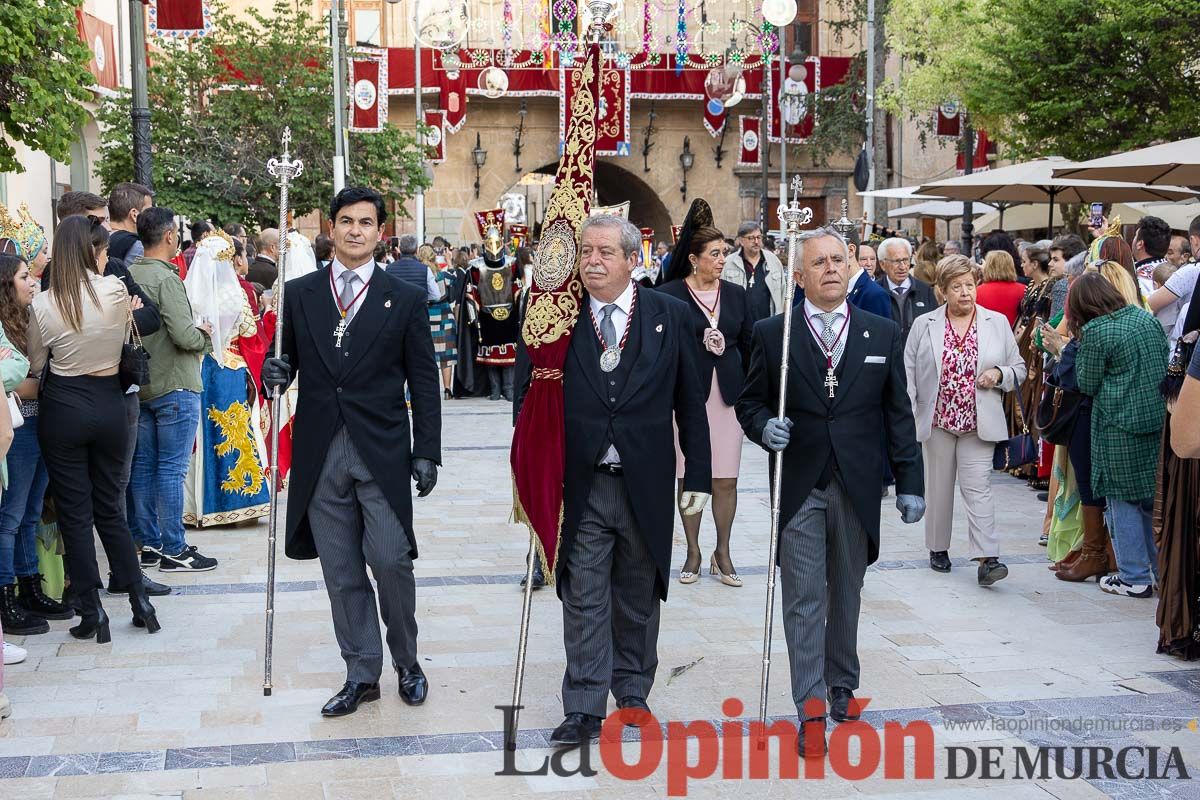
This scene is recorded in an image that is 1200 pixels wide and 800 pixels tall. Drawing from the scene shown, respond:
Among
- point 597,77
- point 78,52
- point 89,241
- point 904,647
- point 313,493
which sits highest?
point 78,52

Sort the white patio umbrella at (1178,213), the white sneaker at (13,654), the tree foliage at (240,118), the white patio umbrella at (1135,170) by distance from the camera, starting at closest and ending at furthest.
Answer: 1. the white sneaker at (13,654)
2. the white patio umbrella at (1135,170)
3. the white patio umbrella at (1178,213)
4. the tree foliage at (240,118)

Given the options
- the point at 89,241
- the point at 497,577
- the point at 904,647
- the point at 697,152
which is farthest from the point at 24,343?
the point at 697,152

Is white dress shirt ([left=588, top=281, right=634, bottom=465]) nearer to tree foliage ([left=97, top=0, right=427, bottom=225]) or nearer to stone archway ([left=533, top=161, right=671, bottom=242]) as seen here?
→ tree foliage ([left=97, top=0, right=427, bottom=225])

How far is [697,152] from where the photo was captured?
36719 mm

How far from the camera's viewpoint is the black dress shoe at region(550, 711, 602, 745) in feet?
17.3

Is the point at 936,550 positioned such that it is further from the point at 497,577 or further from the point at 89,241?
the point at 89,241

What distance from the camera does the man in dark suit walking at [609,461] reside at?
5305 millimetres

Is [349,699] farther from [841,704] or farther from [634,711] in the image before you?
[841,704]

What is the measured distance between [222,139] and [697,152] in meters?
14.1

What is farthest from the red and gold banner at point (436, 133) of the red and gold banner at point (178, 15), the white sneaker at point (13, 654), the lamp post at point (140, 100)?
the white sneaker at point (13, 654)

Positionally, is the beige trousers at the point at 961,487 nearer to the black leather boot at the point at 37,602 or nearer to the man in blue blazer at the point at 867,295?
the man in blue blazer at the point at 867,295

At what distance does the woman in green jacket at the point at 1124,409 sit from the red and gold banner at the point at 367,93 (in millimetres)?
18764

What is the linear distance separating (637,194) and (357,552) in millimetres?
33770

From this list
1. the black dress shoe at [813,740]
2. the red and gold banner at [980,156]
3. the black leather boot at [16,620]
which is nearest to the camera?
the black dress shoe at [813,740]
